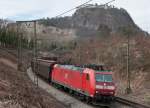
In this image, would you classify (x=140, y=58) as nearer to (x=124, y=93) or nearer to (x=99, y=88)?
(x=124, y=93)

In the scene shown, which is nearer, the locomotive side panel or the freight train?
the freight train

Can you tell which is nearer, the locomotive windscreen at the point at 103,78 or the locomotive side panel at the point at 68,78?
the locomotive windscreen at the point at 103,78

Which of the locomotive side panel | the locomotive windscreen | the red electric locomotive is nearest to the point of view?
the red electric locomotive

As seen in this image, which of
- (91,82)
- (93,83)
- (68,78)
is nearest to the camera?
(93,83)

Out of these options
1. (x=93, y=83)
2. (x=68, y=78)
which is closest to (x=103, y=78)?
(x=93, y=83)

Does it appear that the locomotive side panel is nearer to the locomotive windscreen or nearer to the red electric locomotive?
the red electric locomotive

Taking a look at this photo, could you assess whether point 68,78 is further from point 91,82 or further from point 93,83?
point 93,83

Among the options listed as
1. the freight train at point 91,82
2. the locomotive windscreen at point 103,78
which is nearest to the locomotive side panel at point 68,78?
the freight train at point 91,82

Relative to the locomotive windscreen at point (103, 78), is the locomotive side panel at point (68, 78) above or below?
below

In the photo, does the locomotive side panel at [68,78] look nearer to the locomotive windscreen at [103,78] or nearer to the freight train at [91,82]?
the freight train at [91,82]

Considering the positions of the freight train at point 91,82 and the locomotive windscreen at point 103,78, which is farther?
the locomotive windscreen at point 103,78

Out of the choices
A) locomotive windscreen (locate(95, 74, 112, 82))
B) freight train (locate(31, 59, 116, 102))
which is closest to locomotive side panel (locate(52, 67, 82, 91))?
freight train (locate(31, 59, 116, 102))

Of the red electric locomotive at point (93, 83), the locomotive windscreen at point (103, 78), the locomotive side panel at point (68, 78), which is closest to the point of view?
the red electric locomotive at point (93, 83)

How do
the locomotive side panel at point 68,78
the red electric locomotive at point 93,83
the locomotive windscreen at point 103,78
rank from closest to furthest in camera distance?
the red electric locomotive at point 93,83
the locomotive windscreen at point 103,78
the locomotive side panel at point 68,78
